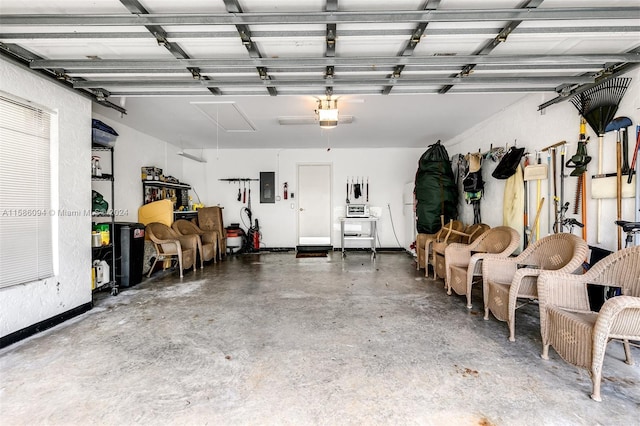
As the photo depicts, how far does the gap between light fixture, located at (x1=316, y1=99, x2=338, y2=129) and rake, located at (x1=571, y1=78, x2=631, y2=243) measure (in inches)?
97.7

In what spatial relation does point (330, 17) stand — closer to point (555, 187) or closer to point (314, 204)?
point (555, 187)

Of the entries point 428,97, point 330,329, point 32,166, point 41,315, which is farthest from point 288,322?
point 428,97

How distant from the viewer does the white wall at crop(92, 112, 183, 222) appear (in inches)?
189

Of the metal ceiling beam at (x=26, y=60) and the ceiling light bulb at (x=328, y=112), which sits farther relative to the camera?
the ceiling light bulb at (x=328, y=112)

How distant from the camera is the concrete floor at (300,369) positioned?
1.61m

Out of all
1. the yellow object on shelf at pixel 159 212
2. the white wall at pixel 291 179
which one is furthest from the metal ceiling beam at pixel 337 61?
the white wall at pixel 291 179

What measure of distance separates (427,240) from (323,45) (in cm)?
346

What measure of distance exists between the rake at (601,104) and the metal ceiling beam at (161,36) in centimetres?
355

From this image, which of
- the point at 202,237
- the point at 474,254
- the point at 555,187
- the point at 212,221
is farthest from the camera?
the point at 212,221

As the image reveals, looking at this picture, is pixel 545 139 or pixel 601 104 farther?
pixel 545 139

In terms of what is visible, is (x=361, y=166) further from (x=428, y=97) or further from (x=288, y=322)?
(x=288, y=322)

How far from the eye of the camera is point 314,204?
728 cm

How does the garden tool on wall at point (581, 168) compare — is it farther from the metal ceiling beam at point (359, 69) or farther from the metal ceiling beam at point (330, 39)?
the metal ceiling beam at point (330, 39)

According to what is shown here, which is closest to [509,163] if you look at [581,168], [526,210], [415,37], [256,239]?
[526,210]
